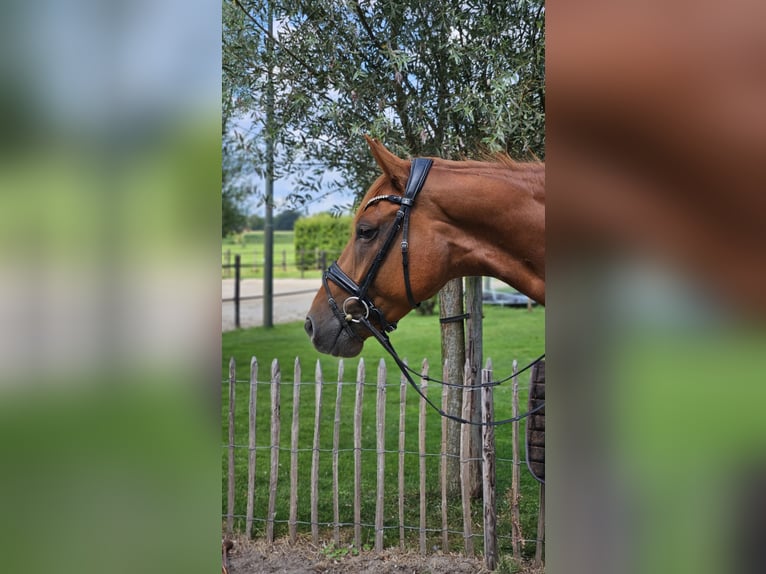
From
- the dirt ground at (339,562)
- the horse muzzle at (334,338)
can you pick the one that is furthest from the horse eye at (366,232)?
the dirt ground at (339,562)

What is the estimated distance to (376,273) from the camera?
1.93 meters

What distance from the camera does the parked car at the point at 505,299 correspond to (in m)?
8.83

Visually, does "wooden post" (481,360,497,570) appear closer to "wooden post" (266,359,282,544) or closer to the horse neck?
the horse neck

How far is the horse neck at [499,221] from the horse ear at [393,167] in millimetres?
129

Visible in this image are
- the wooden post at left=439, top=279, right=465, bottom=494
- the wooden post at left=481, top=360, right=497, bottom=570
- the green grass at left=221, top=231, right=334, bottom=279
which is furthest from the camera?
the green grass at left=221, top=231, right=334, bottom=279

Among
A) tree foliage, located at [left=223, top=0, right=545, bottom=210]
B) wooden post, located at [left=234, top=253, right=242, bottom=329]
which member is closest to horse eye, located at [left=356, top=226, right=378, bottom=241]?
tree foliage, located at [left=223, top=0, right=545, bottom=210]

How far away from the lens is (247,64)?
275cm

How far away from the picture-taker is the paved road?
26.1ft

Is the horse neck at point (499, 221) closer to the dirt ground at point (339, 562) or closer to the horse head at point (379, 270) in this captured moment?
the horse head at point (379, 270)

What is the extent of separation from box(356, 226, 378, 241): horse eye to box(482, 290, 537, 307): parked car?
22.8 feet

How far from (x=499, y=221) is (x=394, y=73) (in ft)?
3.75

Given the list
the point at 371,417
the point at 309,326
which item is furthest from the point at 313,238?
the point at 309,326
